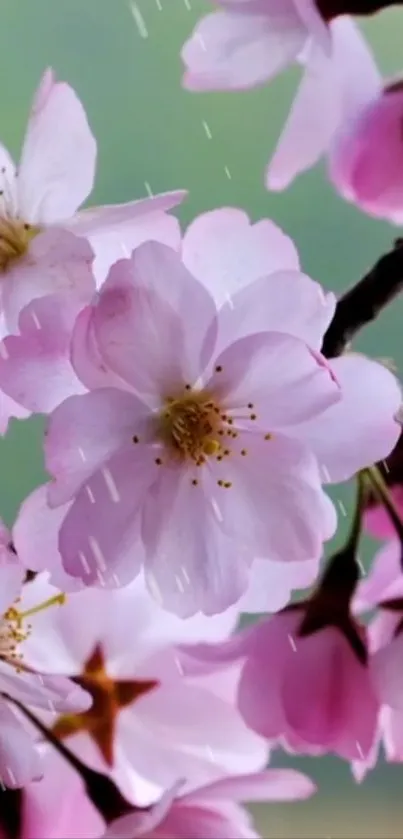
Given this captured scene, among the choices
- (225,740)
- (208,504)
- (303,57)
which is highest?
(303,57)

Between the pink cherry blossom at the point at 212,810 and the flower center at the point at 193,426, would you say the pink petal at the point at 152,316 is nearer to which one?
the flower center at the point at 193,426

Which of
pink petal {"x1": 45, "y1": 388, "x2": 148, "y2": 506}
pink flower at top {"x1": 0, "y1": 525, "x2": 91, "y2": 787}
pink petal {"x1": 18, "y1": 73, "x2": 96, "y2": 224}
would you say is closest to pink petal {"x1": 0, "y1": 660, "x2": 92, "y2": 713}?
pink flower at top {"x1": 0, "y1": 525, "x2": 91, "y2": 787}

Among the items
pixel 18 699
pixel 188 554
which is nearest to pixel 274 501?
pixel 188 554

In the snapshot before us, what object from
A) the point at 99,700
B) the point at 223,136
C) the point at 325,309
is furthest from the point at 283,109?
the point at 99,700

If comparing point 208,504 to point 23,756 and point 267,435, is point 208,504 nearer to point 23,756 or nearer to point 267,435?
point 267,435

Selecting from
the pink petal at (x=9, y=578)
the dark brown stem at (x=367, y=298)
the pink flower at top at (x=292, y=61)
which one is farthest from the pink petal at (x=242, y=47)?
the pink petal at (x=9, y=578)

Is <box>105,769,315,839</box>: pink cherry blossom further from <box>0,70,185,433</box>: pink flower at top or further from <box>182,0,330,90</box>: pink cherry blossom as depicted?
<box>182,0,330,90</box>: pink cherry blossom
